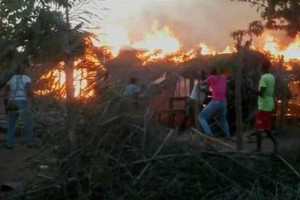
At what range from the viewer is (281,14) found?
15.9 meters

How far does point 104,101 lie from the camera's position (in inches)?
276

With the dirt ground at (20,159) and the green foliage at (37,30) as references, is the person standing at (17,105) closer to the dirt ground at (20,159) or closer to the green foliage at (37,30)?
the dirt ground at (20,159)

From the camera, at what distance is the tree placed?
15418 millimetres

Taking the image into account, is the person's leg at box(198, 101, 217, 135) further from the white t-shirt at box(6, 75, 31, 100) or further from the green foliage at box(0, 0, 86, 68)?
the green foliage at box(0, 0, 86, 68)

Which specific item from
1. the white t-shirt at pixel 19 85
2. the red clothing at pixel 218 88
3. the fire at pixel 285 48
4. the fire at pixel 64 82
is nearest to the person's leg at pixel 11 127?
the white t-shirt at pixel 19 85

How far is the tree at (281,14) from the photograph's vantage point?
607 inches

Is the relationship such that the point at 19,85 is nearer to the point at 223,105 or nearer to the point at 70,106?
the point at 70,106

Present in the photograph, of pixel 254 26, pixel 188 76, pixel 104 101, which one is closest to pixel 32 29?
pixel 104 101

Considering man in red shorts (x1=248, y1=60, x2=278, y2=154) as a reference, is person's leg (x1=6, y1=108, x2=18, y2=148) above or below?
below

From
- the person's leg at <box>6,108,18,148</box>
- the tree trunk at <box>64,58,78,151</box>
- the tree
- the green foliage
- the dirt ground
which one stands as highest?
the tree

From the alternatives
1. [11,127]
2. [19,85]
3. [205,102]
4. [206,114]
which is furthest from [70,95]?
[205,102]

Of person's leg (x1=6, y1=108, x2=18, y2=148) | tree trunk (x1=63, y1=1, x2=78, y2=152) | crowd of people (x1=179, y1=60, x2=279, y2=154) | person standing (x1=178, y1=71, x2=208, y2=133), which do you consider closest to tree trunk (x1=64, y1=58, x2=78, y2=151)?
tree trunk (x1=63, y1=1, x2=78, y2=152)

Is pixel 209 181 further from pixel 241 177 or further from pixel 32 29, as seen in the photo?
pixel 32 29

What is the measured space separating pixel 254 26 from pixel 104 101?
1128 cm
